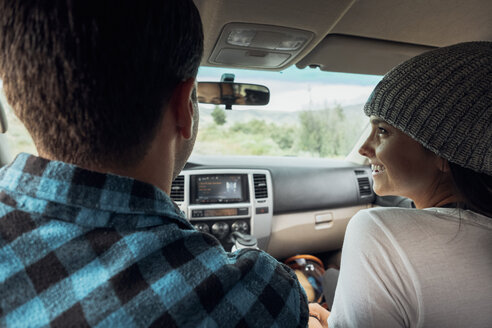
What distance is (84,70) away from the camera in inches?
24.6

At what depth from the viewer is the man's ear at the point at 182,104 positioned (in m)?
0.81

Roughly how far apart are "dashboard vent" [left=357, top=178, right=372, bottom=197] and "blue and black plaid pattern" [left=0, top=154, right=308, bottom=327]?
3.33m

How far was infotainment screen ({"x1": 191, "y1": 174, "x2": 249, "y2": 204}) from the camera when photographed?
3066 mm

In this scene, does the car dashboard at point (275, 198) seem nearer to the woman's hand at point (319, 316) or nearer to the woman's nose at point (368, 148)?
the woman's hand at point (319, 316)

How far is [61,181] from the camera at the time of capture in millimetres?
617

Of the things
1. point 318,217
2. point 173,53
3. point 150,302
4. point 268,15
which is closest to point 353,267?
point 150,302

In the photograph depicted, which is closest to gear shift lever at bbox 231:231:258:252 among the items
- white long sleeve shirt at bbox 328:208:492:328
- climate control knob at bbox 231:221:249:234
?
climate control knob at bbox 231:221:249:234

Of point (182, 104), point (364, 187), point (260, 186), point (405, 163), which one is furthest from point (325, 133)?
point (182, 104)

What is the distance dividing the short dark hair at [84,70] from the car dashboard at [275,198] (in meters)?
2.38

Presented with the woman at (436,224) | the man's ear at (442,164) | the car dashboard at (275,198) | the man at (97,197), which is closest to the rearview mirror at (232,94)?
the car dashboard at (275,198)

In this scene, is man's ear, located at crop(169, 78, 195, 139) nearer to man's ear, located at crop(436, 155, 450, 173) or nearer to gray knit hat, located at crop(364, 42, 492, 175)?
gray knit hat, located at crop(364, 42, 492, 175)

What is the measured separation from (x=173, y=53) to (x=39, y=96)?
306mm

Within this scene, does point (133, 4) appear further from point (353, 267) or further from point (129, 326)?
point (353, 267)

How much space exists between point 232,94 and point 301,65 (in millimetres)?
586
